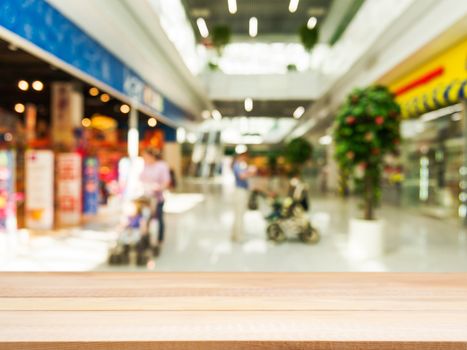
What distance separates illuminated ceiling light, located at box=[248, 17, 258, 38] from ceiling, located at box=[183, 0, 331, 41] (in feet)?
0.46

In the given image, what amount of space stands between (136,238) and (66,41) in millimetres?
3305

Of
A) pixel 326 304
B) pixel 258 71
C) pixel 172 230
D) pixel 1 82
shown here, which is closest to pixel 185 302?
pixel 326 304

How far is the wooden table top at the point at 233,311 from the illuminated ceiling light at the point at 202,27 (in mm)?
14708

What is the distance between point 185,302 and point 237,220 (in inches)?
210

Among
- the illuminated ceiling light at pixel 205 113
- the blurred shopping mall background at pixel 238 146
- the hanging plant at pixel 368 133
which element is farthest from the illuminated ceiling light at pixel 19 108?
the hanging plant at pixel 368 133

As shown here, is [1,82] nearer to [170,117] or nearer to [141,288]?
[170,117]

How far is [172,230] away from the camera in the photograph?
24.9 feet

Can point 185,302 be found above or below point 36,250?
above

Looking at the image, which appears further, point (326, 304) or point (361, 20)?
point (361, 20)

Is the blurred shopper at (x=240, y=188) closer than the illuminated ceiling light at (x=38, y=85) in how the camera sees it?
Yes

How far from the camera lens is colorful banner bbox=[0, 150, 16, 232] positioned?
239 inches

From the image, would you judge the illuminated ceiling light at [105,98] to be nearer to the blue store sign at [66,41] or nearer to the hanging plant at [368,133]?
the blue store sign at [66,41]

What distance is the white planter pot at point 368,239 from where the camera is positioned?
5.52 m

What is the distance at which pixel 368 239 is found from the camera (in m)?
5.54
